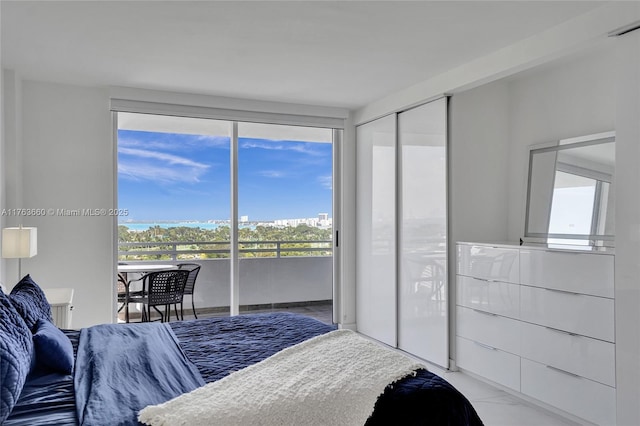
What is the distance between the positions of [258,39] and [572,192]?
2.61 meters

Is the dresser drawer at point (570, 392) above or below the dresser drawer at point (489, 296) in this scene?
below

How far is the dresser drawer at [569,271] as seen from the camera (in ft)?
9.29

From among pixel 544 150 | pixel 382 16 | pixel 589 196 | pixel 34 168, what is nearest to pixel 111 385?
pixel 382 16

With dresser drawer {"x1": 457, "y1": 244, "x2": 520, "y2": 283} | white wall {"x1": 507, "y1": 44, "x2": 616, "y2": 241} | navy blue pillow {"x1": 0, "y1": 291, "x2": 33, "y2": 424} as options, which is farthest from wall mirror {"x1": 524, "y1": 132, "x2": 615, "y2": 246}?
navy blue pillow {"x1": 0, "y1": 291, "x2": 33, "y2": 424}

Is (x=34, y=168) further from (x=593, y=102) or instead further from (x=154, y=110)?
(x=593, y=102)

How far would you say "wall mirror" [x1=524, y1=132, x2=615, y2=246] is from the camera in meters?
3.47

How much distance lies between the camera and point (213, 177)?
16.4ft

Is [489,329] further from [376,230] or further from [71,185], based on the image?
[71,185]

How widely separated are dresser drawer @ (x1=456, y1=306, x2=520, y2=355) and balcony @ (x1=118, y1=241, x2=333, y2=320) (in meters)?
1.89

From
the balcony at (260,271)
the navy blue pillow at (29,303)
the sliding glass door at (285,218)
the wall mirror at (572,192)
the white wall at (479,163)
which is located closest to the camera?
the navy blue pillow at (29,303)

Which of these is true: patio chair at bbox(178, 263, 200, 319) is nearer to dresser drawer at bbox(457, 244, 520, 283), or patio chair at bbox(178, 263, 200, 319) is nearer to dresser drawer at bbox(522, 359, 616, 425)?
dresser drawer at bbox(457, 244, 520, 283)

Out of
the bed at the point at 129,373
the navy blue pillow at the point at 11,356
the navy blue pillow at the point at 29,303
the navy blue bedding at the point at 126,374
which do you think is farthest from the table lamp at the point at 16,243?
the navy blue pillow at the point at 11,356

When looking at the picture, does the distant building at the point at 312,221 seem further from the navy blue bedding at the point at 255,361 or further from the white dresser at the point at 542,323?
the navy blue bedding at the point at 255,361

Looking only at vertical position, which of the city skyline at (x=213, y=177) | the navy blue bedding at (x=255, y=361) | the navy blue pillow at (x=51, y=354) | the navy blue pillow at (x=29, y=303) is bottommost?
the navy blue bedding at (x=255, y=361)
